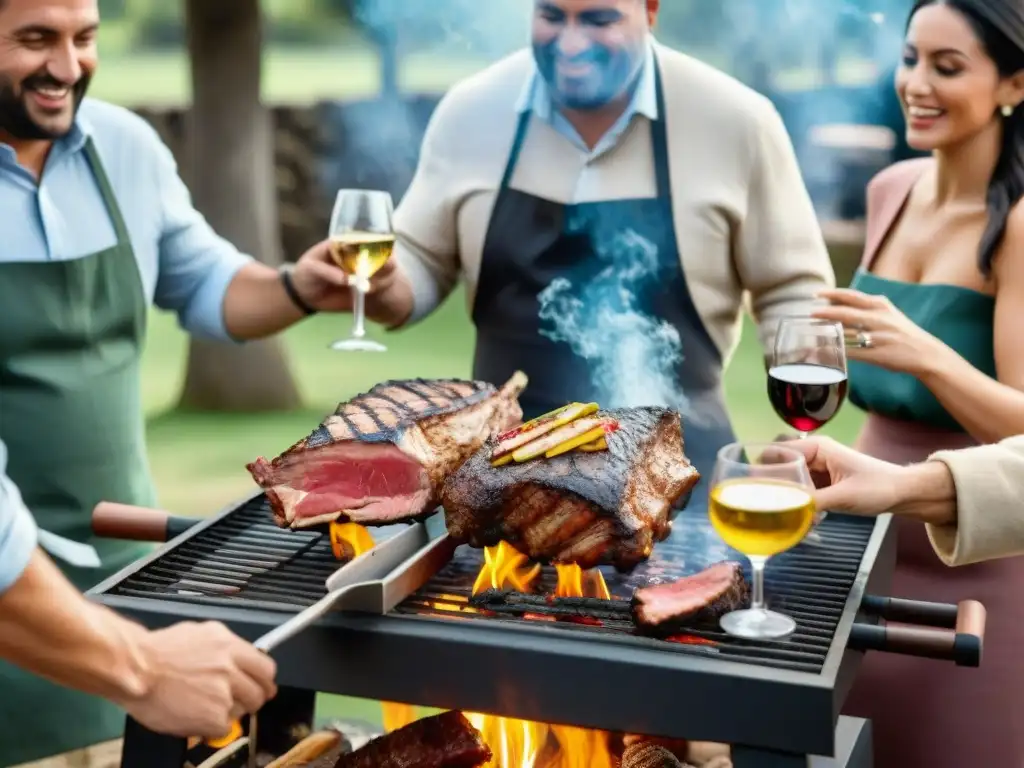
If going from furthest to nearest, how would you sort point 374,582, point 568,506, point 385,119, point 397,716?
point 385,119, point 397,716, point 568,506, point 374,582

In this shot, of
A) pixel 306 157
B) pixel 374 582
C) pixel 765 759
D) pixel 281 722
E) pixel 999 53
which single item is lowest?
pixel 281 722

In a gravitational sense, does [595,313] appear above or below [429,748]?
above

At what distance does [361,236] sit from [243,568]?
98 centimetres

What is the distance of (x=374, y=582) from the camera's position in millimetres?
2578

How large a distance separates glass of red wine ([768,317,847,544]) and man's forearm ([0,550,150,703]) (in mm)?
1576

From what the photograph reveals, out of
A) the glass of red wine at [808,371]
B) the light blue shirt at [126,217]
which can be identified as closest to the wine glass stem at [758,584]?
the glass of red wine at [808,371]

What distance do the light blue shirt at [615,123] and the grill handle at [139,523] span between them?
5.78 ft

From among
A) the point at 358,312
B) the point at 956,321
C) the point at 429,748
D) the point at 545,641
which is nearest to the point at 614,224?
the point at 358,312

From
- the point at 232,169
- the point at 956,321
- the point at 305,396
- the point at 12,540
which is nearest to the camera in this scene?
the point at 12,540

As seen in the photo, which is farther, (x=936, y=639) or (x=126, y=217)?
(x=126, y=217)

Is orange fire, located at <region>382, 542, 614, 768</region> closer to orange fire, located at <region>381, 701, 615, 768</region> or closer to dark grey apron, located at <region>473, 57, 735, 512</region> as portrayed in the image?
orange fire, located at <region>381, 701, 615, 768</region>

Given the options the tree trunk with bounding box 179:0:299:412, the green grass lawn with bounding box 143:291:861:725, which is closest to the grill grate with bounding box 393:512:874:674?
the green grass lawn with bounding box 143:291:861:725

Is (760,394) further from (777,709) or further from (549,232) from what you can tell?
(777,709)

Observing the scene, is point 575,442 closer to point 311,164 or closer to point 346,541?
point 346,541
